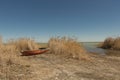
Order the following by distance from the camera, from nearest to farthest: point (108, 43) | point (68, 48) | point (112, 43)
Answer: point (68, 48) → point (112, 43) → point (108, 43)

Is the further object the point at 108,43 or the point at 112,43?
the point at 108,43

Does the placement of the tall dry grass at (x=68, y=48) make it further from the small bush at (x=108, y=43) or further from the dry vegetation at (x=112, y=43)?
the small bush at (x=108, y=43)

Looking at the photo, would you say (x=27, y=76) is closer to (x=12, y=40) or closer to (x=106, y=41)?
(x=12, y=40)

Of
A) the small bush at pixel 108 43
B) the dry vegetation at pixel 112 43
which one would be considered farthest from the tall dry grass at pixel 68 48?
the small bush at pixel 108 43

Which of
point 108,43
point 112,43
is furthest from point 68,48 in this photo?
point 108,43

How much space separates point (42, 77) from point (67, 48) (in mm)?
6315

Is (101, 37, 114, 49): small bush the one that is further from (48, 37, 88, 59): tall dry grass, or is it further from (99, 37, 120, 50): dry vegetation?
(48, 37, 88, 59): tall dry grass

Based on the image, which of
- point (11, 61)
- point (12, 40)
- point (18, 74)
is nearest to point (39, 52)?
point (12, 40)

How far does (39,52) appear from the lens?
42.2ft

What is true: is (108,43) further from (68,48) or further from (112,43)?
(68,48)

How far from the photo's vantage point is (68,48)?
38.5ft

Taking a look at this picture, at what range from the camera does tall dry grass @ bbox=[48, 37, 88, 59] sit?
431 inches

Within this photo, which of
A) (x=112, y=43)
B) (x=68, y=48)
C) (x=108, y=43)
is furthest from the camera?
(x=108, y=43)

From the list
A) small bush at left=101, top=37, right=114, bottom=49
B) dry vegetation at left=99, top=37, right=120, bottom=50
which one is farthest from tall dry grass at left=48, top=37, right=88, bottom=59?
small bush at left=101, top=37, right=114, bottom=49
